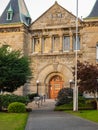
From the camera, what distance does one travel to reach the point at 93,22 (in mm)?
43406

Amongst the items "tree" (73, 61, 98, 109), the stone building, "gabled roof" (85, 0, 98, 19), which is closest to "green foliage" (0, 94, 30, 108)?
"tree" (73, 61, 98, 109)

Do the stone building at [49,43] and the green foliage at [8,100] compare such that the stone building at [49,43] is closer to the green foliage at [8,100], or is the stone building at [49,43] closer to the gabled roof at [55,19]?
the gabled roof at [55,19]

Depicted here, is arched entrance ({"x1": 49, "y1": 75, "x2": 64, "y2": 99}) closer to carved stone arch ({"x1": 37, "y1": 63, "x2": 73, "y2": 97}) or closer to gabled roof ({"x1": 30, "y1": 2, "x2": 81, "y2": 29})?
carved stone arch ({"x1": 37, "y1": 63, "x2": 73, "y2": 97})

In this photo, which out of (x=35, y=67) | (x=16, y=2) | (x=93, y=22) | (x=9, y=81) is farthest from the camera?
(x=16, y=2)

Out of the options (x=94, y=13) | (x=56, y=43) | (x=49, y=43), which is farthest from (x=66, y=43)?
(x=94, y=13)

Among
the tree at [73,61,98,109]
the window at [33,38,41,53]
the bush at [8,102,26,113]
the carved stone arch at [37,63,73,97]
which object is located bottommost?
the bush at [8,102,26,113]

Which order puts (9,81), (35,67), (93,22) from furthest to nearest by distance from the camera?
(35,67) < (93,22) < (9,81)

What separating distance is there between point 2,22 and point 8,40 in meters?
2.64

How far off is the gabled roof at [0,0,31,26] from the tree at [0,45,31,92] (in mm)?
11220

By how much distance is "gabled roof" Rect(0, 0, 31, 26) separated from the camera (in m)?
47.4

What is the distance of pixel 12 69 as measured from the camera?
116ft

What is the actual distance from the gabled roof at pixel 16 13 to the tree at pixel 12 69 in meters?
11.2

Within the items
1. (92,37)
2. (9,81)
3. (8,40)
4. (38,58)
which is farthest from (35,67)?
(9,81)

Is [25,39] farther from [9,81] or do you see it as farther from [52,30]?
[9,81]
